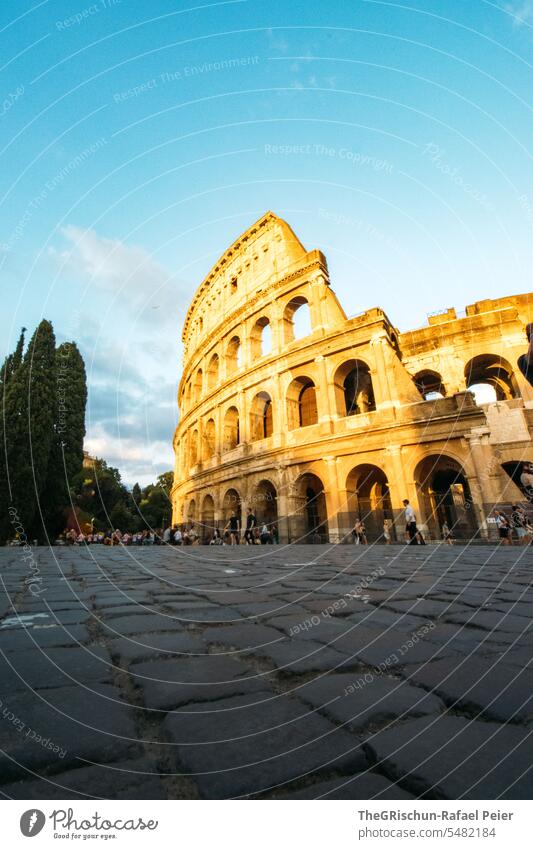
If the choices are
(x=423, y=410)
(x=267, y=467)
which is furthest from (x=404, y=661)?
(x=267, y=467)

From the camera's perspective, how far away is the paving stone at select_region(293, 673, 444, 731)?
1.15 meters

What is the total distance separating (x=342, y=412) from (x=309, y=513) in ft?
16.4

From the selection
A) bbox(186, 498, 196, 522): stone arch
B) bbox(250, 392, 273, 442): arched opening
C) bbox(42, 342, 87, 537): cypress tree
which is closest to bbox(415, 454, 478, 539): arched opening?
bbox(250, 392, 273, 442): arched opening

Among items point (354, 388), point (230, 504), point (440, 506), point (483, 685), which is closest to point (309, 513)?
point (230, 504)

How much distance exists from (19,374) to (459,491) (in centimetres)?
2251

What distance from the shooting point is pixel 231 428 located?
74.3 ft

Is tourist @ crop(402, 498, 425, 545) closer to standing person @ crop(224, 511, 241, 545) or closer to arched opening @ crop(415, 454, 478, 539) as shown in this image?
arched opening @ crop(415, 454, 478, 539)

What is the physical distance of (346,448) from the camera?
16.0 metres

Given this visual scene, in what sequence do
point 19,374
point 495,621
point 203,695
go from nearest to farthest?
point 203,695
point 495,621
point 19,374

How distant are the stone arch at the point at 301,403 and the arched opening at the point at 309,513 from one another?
2.87m

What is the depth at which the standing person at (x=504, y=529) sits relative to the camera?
1134 cm

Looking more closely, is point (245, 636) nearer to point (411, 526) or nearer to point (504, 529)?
point (411, 526)

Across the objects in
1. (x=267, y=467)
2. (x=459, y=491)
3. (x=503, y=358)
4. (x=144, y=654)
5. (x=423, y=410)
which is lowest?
(x=144, y=654)
